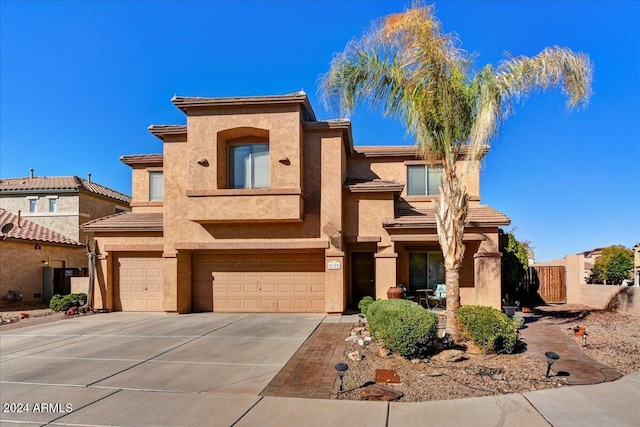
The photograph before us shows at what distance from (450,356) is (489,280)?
6.75m

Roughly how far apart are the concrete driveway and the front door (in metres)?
3.74

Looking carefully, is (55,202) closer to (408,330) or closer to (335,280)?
(335,280)

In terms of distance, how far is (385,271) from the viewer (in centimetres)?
1511

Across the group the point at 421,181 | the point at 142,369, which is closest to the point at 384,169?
the point at 421,181

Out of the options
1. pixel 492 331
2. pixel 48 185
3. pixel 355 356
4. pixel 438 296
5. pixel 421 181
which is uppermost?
pixel 48 185

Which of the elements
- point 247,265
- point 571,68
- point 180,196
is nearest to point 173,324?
point 247,265

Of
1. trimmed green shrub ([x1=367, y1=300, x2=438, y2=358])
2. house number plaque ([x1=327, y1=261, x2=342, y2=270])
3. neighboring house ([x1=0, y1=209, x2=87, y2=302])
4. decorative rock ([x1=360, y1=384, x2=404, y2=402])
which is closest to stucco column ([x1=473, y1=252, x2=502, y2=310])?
house number plaque ([x1=327, y1=261, x2=342, y2=270])

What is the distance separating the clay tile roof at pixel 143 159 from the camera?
714 inches

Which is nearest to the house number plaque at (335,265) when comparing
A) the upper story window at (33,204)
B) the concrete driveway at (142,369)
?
the concrete driveway at (142,369)

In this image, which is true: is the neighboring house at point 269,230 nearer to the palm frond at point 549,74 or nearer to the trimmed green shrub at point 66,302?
the trimmed green shrub at point 66,302

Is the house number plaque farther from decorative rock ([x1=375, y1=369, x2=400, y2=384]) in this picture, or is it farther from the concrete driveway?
decorative rock ([x1=375, y1=369, x2=400, y2=384])

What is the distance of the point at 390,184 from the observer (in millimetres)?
15445

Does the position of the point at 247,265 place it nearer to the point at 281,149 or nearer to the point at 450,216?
the point at 281,149

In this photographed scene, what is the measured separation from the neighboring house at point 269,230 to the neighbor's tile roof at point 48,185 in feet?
44.1
